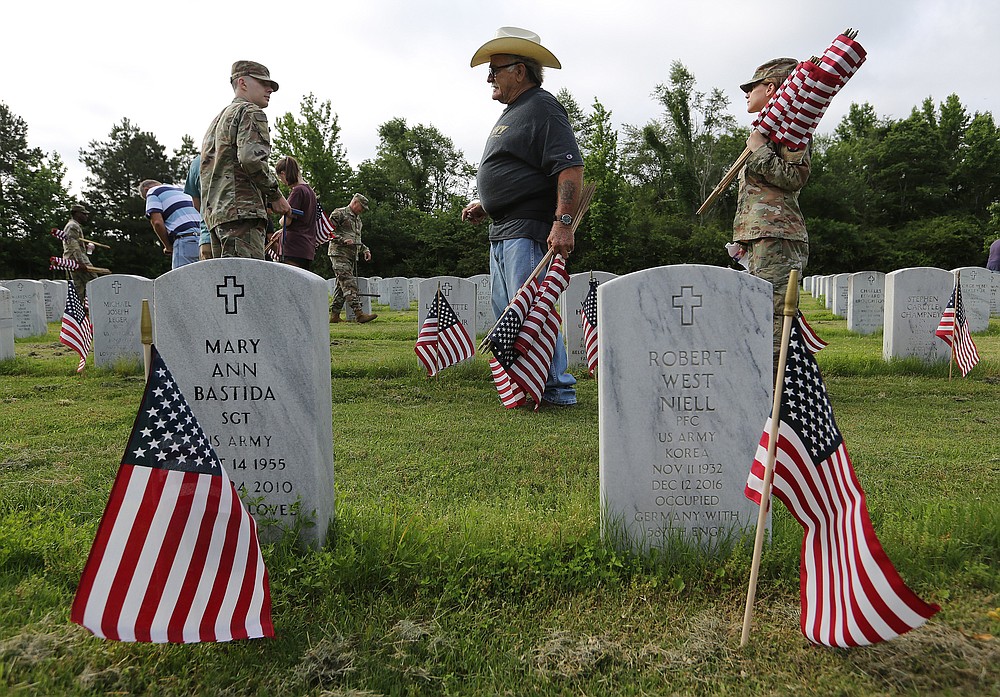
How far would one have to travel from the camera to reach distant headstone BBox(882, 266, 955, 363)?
281 inches

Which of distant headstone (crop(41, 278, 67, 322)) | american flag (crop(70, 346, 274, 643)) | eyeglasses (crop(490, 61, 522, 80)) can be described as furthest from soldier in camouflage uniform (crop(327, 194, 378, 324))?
american flag (crop(70, 346, 274, 643))

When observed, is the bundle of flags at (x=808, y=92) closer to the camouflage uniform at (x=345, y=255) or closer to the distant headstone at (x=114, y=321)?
the distant headstone at (x=114, y=321)

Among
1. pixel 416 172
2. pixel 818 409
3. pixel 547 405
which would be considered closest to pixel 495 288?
pixel 547 405

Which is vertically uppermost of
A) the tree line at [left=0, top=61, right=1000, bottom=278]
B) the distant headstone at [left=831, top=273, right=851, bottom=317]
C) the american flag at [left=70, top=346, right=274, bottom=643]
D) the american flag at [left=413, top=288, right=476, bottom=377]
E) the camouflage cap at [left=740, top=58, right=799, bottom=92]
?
the tree line at [left=0, top=61, right=1000, bottom=278]

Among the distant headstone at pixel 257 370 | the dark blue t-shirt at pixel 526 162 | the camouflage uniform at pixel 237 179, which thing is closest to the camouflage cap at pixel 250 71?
the camouflage uniform at pixel 237 179

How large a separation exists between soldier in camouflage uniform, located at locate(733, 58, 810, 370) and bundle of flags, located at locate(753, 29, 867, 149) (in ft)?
1.30

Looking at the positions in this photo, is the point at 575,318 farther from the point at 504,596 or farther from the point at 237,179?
the point at 504,596

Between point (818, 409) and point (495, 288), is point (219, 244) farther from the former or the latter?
point (818, 409)

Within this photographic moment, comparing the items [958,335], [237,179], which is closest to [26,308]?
[237,179]

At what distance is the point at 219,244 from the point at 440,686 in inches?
183

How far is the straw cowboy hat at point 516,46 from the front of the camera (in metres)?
4.65

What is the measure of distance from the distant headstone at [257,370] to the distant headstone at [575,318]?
4.83 meters

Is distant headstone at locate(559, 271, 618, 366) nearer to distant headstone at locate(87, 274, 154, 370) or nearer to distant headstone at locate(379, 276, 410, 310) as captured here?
distant headstone at locate(87, 274, 154, 370)

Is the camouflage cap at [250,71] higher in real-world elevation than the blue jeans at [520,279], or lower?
higher
